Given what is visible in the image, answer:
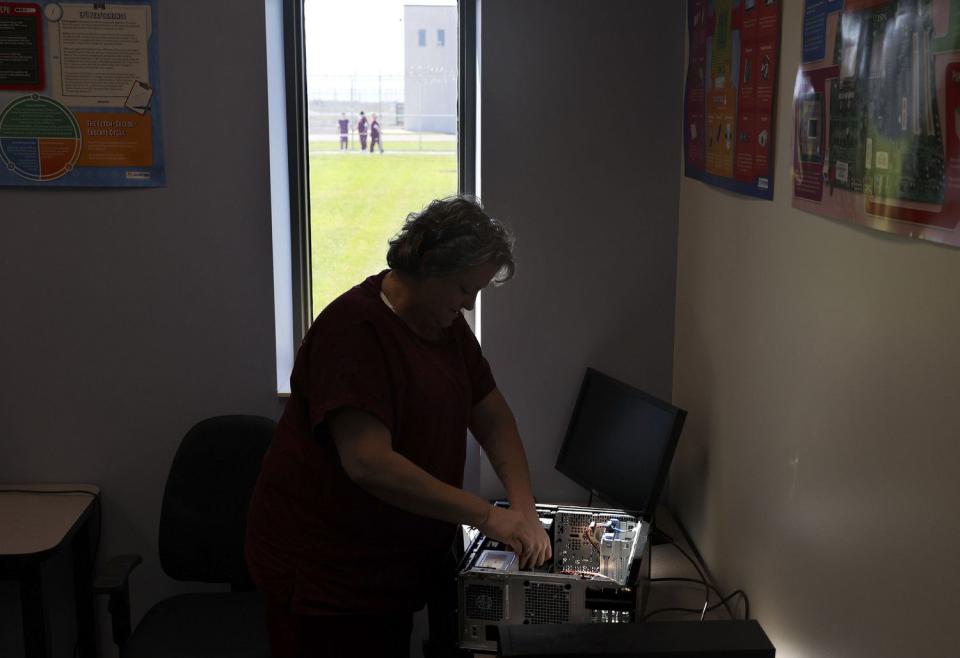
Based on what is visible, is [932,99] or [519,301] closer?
[932,99]

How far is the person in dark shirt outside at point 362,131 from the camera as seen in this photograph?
298cm

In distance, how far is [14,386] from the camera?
2.87 m

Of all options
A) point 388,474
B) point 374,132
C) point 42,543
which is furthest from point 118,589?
point 374,132

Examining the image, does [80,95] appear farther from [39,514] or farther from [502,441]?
[502,441]

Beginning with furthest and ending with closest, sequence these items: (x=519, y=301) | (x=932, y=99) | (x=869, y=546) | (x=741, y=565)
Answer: (x=519, y=301)
(x=741, y=565)
(x=869, y=546)
(x=932, y=99)

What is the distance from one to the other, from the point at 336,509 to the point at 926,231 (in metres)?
1.13

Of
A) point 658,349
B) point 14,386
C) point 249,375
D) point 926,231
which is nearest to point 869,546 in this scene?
point 926,231

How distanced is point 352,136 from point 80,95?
76 centimetres

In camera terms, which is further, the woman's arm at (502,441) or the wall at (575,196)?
the wall at (575,196)

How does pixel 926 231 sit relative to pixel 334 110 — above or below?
below

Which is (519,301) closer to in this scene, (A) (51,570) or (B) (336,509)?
(B) (336,509)

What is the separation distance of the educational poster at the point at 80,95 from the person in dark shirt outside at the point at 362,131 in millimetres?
574

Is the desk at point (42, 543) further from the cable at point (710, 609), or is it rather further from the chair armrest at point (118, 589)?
the cable at point (710, 609)

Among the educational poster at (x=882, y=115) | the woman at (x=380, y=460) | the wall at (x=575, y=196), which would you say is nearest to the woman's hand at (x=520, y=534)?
the woman at (x=380, y=460)
